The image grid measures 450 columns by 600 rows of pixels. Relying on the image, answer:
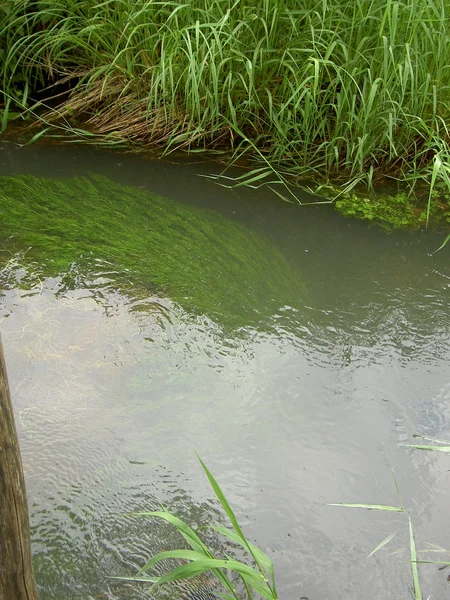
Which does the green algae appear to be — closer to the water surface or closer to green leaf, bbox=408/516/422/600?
the water surface

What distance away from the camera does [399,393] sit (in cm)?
211

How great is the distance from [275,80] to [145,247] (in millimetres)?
1227

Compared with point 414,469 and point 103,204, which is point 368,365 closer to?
point 414,469

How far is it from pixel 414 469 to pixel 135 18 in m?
2.58

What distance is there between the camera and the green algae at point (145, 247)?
8.17 ft

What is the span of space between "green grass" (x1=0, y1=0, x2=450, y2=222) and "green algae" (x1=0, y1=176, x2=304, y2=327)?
48cm

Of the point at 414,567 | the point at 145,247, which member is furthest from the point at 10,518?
the point at 145,247

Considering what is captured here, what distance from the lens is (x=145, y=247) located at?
8.91ft

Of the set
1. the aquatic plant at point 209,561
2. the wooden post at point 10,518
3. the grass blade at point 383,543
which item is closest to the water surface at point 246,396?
the grass blade at point 383,543

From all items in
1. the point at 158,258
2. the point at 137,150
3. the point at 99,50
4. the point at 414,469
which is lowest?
the point at 414,469

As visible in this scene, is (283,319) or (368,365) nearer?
(368,365)

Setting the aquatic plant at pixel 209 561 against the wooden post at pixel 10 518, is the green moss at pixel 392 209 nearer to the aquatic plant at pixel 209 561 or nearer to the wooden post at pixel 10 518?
the aquatic plant at pixel 209 561

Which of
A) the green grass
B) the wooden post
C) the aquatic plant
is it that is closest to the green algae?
the green grass

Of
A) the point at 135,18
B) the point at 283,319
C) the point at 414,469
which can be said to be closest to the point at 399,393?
the point at 414,469
